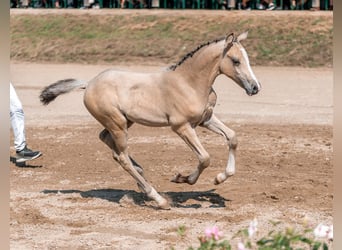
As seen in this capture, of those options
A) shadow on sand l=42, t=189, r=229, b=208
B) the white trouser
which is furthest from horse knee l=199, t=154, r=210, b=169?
the white trouser

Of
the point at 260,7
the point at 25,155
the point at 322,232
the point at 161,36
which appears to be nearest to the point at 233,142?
the point at 25,155

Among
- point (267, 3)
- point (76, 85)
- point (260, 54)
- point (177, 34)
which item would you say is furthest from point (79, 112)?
point (267, 3)

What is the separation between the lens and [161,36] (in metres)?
33.2

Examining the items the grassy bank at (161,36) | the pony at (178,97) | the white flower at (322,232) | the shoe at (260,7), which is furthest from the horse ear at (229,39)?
the shoe at (260,7)

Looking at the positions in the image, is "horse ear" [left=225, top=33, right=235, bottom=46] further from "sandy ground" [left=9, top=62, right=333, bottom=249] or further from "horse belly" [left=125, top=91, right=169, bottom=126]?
"sandy ground" [left=9, top=62, right=333, bottom=249]

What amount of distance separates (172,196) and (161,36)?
22902 millimetres

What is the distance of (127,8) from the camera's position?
1533 inches

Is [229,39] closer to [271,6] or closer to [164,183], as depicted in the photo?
[164,183]

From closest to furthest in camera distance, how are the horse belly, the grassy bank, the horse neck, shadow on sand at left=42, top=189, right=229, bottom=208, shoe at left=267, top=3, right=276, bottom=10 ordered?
the horse neck → the horse belly → shadow on sand at left=42, top=189, right=229, bottom=208 → the grassy bank → shoe at left=267, top=3, right=276, bottom=10

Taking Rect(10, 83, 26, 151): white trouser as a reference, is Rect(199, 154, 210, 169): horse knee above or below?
above

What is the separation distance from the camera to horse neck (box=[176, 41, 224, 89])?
963 centimetres

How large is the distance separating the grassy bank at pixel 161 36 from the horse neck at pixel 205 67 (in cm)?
1957

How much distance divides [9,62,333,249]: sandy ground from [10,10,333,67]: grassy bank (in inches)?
444

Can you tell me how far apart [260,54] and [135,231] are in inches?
870
